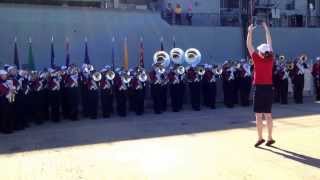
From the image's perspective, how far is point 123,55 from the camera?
82.6ft

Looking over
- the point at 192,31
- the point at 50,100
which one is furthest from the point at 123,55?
the point at 50,100

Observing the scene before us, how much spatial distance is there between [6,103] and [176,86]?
5236 millimetres

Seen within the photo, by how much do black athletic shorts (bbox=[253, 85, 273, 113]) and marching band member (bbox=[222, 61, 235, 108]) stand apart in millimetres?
7959

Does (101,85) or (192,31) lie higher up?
(192,31)

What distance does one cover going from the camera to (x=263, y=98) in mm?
9391

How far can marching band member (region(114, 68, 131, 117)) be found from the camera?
1573cm

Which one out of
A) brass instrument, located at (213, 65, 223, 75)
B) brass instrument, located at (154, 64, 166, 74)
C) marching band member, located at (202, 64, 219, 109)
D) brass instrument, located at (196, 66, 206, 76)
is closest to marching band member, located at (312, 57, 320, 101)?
brass instrument, located at (213, 65, 223, 75)

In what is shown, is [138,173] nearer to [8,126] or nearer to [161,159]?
[161,159]

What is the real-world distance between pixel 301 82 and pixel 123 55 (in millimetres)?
9229

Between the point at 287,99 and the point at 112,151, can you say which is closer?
the point at 112,151

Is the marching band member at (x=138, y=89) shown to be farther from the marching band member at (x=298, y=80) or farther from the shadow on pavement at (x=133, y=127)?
the marching band member at (x=298, y=80)

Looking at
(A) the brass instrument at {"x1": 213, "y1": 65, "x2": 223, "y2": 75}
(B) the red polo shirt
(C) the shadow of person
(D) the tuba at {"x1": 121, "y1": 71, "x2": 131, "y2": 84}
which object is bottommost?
(C) the shadow of person

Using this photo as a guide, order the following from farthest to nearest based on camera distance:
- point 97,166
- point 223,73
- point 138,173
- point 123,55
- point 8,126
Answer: point 123,55
point 223,73
point 8,126
point 97,166
point 138,173

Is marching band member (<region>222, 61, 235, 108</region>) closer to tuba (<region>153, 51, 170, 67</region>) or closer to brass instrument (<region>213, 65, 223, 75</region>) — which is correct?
brass instrument (<region>213, 65, 223, 75</region>)
